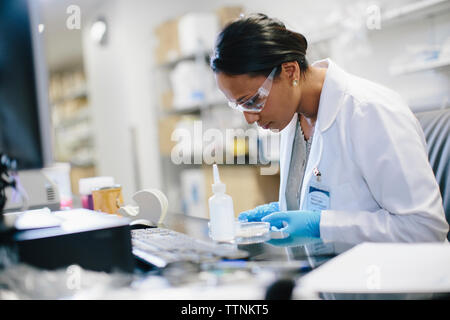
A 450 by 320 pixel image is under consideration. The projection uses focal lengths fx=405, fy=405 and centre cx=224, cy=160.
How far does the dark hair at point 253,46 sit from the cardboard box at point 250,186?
1942mm

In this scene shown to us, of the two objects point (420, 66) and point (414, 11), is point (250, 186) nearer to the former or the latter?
point (420, 66)

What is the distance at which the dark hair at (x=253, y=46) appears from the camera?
113 cm

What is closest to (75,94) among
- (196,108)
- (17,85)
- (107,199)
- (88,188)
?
(196,108)

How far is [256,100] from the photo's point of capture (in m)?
1.24

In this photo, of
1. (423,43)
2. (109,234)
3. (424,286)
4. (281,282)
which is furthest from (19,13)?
(423,43)

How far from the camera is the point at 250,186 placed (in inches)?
126

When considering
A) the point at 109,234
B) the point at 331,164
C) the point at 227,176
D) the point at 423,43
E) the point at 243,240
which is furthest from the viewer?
the point at 227,176

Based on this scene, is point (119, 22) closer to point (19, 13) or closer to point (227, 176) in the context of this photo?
point (227, 176)

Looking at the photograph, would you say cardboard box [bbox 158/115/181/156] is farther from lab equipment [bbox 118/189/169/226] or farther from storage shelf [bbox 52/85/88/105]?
storage shelf [bbox 52/85/88/105]

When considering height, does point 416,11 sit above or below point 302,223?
above

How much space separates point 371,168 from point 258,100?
0.39 meters

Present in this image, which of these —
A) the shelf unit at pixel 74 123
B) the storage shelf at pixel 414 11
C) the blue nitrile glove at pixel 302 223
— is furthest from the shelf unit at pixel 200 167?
the shelf unit at pixel 74 123

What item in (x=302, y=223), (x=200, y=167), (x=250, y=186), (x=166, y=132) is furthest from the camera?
(x=200, y=167)

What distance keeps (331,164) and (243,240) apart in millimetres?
422
